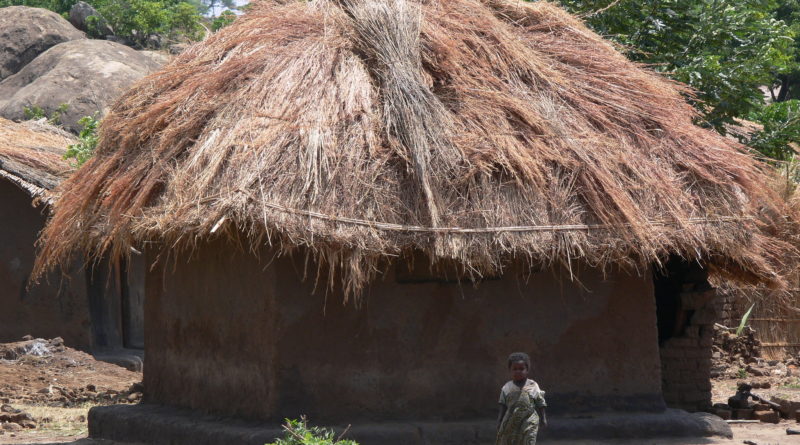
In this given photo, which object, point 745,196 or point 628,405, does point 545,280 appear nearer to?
point 628,405

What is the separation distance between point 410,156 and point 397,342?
1.22m

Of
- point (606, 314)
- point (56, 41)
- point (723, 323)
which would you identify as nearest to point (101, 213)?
point (606, 314)

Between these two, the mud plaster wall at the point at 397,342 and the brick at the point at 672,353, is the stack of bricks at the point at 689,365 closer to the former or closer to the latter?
the brick at the point at 672,353

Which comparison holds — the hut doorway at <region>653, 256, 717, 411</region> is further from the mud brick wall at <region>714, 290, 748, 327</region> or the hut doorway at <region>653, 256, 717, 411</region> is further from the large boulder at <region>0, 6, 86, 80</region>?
the large boulder at <region>0, 6, 86, 80</region>

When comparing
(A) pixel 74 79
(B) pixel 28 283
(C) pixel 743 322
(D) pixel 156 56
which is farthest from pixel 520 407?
(D) pixel 156 56

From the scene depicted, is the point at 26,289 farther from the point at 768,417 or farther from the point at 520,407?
the point at 768,417

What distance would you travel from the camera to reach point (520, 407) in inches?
221

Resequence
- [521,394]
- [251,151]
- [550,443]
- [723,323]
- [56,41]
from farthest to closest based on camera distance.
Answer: [56,41] < [723,323] < [550,443] < [251,151] < [521,394]

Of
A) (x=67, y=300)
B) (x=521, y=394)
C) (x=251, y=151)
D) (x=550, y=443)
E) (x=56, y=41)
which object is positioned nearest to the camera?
(x=521, y=394)

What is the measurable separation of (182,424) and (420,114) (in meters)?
Result: 2.61

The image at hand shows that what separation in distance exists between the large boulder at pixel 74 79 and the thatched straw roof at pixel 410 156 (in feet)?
25.8

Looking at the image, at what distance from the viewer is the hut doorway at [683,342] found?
876 cm

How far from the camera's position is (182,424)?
22.7 feet

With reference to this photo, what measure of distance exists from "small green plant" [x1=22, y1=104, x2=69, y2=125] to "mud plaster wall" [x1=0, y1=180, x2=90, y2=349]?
4.13 metres
